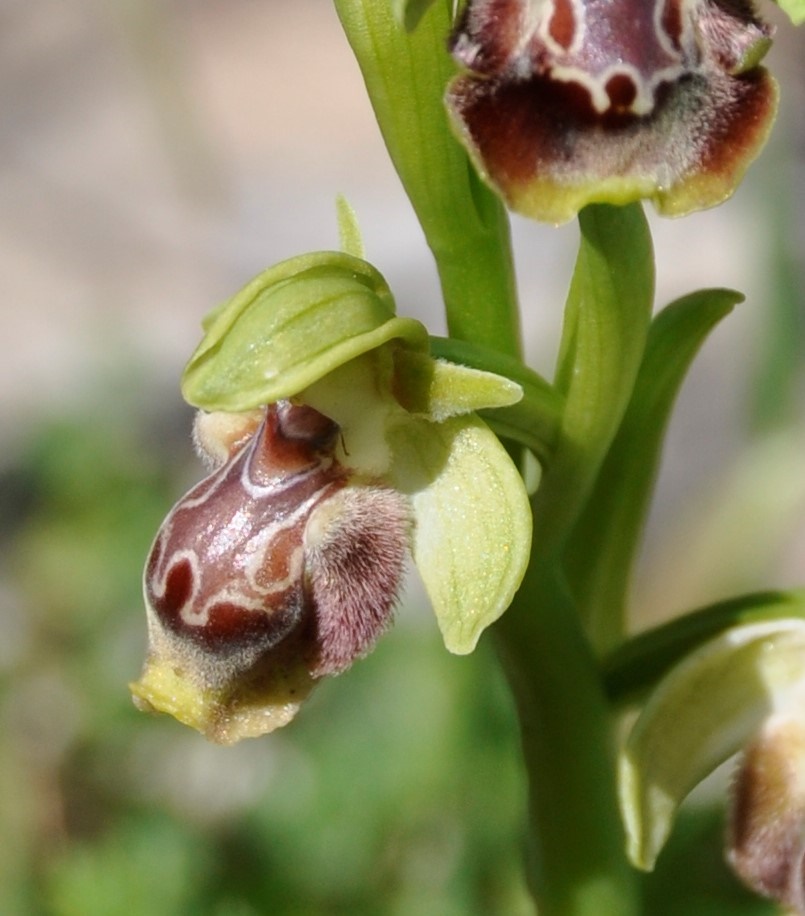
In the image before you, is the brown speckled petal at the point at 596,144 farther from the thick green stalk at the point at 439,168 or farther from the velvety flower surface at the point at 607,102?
the thick green stalk at the point at 439,168

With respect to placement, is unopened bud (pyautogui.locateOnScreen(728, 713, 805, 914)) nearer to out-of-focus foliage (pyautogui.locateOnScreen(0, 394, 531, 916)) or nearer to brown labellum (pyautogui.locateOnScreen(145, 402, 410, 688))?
brown labellum (pyautogui.locateOnScreen(145, 402, 410, 688))

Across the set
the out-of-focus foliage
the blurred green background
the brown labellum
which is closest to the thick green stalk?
the brown labellum

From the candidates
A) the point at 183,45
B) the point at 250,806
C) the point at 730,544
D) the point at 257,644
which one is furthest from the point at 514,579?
the point at 183,45

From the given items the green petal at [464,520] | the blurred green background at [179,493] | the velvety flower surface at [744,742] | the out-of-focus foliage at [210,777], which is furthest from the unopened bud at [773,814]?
the out-of-focus foliage at [210,777]

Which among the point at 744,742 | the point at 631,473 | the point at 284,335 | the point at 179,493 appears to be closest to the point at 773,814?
the point at 744,742

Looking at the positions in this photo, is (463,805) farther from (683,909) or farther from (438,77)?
(438,77)

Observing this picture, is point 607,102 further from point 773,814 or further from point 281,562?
point 773,814
